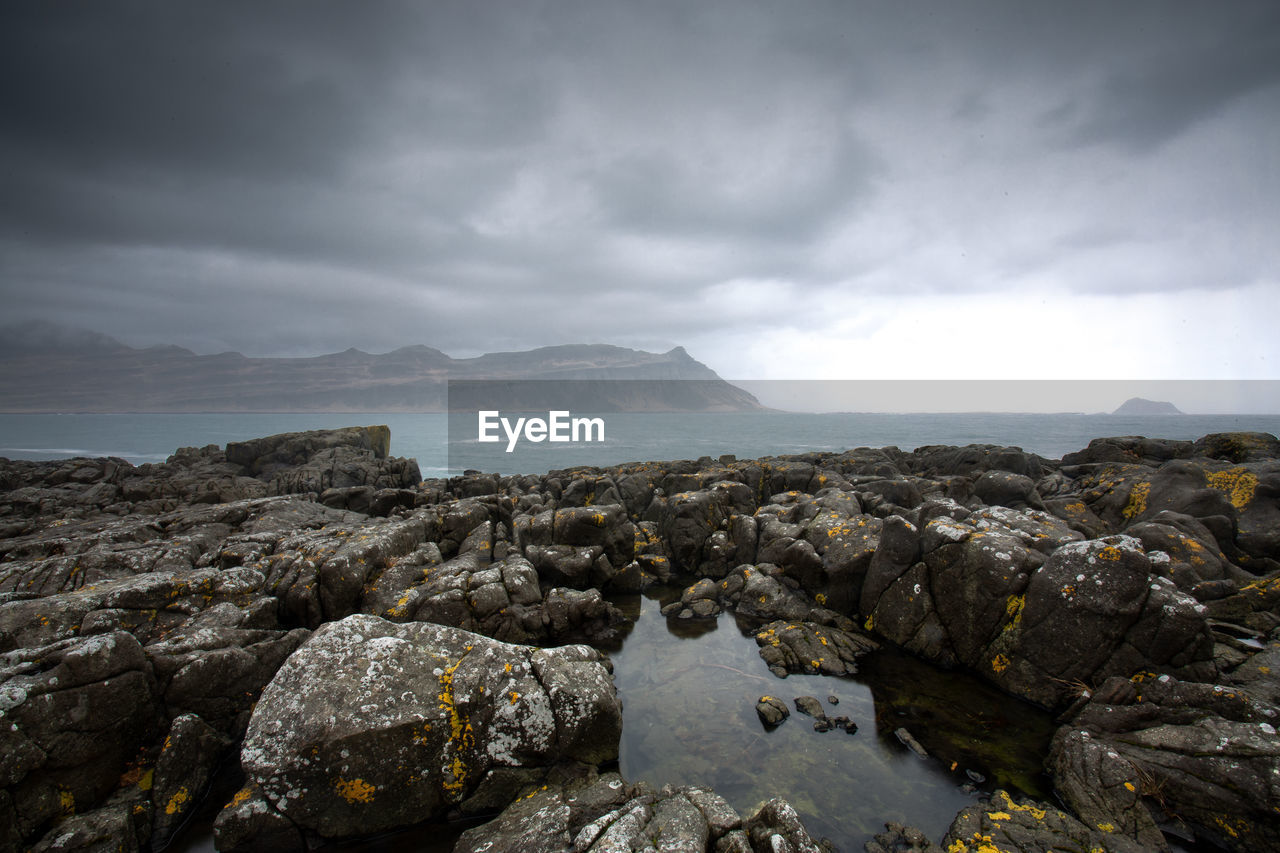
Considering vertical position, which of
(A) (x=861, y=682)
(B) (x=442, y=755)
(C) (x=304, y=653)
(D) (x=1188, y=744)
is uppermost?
(C) (x=304, y=653)

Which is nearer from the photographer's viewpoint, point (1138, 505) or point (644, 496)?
point (1138, 505)

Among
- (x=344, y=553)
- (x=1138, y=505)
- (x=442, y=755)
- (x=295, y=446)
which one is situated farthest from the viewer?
(x=295, y=446)

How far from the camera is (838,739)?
1012 centimetres

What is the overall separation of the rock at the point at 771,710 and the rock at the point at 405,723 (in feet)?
11.4

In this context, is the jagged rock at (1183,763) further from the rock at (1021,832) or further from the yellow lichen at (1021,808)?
the yellow lichen at (1021,808)

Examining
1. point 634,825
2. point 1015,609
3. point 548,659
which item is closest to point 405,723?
point 548,659

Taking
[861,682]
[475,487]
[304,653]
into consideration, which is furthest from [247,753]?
[475,487]

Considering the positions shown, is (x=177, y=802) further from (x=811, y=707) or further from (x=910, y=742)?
(x=910, y=742)

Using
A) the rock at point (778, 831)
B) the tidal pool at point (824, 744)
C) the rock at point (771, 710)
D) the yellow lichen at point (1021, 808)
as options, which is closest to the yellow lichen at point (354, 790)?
the tidal pool at point (824, 744)

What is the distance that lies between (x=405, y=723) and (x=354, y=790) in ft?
3.72

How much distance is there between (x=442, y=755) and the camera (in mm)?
8203

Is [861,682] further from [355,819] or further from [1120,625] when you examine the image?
[355,819]

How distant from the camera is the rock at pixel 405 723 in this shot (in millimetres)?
7680

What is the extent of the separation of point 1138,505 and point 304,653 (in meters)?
26.6
